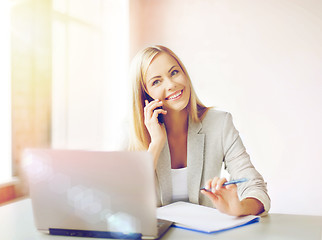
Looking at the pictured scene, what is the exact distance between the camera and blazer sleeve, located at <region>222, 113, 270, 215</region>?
4.12 feet

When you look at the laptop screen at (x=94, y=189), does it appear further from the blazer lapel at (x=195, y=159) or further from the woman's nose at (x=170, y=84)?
the woman's nose at (x=170, y=84)

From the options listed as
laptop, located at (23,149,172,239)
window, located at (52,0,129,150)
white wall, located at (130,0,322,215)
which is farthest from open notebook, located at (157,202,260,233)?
white wall, located at (130,0,322,215)

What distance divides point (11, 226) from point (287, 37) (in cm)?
290

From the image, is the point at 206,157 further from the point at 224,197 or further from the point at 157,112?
the point at 224,197

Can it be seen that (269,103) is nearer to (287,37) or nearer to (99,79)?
(287,37)

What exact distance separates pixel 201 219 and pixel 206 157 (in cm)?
59

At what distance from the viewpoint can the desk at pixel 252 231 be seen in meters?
0.92

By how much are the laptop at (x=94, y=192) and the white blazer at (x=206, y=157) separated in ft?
2.06

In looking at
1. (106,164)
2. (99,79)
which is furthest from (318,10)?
(106,164)

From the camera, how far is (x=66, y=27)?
9.11ft

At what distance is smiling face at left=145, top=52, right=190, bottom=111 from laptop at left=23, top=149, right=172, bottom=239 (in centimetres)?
87

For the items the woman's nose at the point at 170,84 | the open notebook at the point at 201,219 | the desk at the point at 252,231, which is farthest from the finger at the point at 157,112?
the desk at the point at 252,231

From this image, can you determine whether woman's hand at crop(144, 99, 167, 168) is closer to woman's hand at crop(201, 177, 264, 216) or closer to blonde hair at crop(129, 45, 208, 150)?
blonde hair at crop(129, 45, 208, 150)

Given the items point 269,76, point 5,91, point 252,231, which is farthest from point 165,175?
point 269,76
